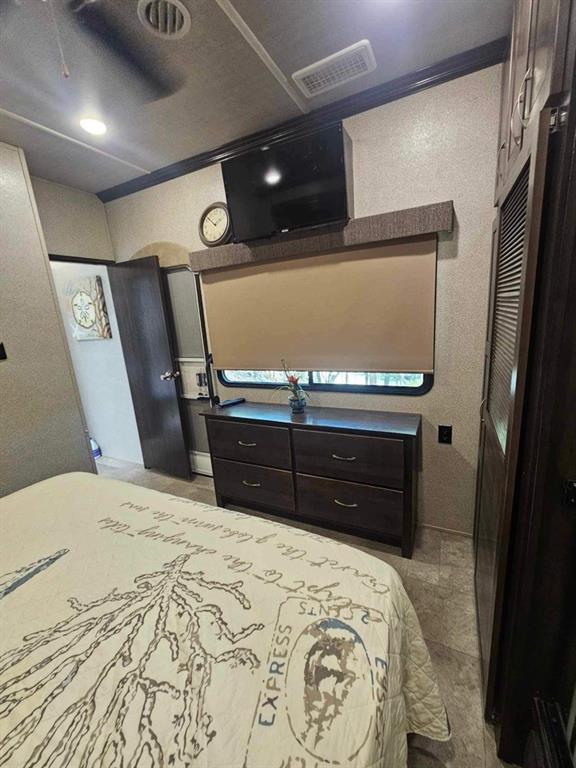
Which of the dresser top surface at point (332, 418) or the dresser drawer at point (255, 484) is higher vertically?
the dresser top surface at point (332, 418)

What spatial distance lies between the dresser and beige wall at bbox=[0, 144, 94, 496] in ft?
3.71

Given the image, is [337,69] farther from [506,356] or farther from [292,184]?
[506,356]

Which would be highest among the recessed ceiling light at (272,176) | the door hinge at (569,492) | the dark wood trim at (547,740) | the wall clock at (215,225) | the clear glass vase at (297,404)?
the recessed ceiling light at (272,176)

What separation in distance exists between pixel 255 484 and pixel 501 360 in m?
1.79

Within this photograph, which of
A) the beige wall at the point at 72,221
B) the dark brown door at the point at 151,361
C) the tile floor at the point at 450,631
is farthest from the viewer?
the dark brown door at the point at 151,361

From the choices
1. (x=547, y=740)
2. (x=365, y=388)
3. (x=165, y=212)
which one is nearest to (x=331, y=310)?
(x=365, y=388)

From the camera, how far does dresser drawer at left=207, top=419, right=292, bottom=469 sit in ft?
7.16

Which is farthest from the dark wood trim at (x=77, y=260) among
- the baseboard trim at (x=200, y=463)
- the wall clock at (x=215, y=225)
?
the baseboard trim at (x=200, y=463)

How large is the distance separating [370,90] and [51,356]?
2719 millimetres

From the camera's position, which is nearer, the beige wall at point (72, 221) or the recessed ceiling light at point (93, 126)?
the recessed ceiling light at point (93, 126)

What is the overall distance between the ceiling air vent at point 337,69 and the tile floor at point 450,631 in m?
2.74

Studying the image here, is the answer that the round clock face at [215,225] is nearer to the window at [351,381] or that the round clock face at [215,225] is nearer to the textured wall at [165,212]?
the textured wall at [165,212]

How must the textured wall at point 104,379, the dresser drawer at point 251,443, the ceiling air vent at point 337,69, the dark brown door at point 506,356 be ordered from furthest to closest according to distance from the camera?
the textured wall at point 104,379 → the dresser drawer at point 251,443 → the ceiling air vent at point 337,69 → the dark brown door at point 506,356

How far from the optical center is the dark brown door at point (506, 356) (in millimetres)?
781
